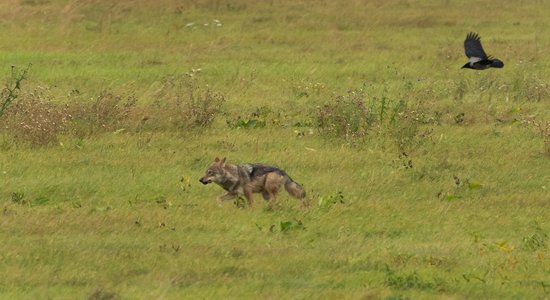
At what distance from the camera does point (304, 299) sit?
31.6 feet

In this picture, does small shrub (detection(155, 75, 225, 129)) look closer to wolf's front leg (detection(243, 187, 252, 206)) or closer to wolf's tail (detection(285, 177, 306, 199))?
wolf's front leg (detection(243, 187, 252, 206))

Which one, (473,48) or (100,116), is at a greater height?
(473,48)

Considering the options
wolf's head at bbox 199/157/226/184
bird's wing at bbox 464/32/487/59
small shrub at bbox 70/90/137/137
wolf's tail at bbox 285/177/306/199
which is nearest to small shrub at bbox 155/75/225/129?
small shrub at bbox 70/90/137/137

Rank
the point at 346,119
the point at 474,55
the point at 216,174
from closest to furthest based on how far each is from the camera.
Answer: the point at 216,174 → the point at 474,55 → the point at 346,119

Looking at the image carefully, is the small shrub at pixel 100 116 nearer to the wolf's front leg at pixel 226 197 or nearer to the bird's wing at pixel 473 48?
the wolf's front leg at pixel 226 197

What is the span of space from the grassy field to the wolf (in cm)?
15

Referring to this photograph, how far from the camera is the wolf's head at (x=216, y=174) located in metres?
13.3

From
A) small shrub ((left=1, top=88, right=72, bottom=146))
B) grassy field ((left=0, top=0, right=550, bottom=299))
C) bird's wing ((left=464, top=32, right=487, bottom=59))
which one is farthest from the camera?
bird's wing ((left=464, top=32, right=487, bottom=59))

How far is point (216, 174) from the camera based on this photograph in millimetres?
13352

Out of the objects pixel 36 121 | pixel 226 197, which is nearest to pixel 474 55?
pixel 226 197

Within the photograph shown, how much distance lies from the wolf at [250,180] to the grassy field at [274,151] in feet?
0.50

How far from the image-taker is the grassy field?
1047 centimetres

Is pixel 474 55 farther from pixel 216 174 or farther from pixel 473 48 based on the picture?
pixel 216 174

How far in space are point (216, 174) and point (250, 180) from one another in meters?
0.39
